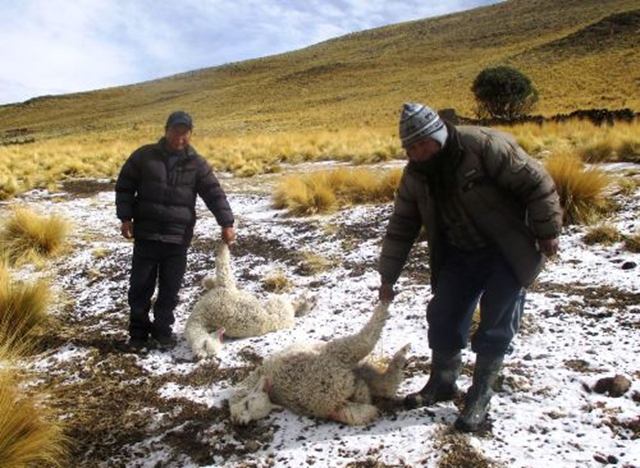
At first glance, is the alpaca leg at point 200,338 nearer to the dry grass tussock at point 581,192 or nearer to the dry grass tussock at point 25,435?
the dry grass tussock at point 25,435

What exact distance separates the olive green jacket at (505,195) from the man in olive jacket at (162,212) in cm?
215

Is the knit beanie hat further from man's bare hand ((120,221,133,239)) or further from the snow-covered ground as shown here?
man's bare hand ((120,221,133,239))

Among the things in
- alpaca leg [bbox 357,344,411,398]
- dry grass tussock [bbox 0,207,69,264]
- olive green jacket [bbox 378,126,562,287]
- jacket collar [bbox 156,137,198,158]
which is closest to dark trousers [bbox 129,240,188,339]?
jacket collar [bbox 156,137,198,158]

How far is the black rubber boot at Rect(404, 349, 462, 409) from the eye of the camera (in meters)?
3.17

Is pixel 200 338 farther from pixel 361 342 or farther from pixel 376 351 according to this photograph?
pixel 361 342

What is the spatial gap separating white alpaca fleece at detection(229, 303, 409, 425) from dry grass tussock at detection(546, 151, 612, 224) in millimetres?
4021

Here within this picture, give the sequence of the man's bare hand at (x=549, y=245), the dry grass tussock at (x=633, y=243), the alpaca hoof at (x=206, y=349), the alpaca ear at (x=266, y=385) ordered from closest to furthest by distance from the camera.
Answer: the man's bare hand at (x=549, y=245)
the alpaca ear at (x=266, y=385)
the alpaca hoof at (x=206, y=349)
the dry grass tussock at (x=633, y=243)

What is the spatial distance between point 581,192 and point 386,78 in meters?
57.8

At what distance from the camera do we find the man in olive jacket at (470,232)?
2.64 metres

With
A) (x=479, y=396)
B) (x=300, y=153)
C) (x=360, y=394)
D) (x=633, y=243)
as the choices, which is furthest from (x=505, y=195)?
(x=300, y=153)

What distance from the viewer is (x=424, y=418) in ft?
10.1


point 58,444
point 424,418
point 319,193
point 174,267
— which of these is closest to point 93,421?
point 58,444

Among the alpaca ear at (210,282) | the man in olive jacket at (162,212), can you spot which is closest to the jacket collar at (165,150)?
the man in olive jacket at (162,212)

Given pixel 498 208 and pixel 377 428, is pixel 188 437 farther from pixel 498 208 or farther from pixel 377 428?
pixel 498 208
